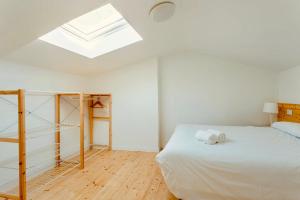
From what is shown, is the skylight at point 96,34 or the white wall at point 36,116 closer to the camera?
the white wall at point 36,116

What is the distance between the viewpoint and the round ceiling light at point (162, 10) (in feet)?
5.72

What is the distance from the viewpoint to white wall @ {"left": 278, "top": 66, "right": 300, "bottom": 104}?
9.13ft

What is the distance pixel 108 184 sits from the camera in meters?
2.32

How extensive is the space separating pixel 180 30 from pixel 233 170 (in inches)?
78.9

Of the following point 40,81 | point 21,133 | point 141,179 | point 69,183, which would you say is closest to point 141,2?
point 21,133

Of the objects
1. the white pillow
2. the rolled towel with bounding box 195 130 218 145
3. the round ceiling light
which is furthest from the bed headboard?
the round ceiling light

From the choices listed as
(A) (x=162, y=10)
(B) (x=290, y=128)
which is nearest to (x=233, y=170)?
(B) (x=290, y=128)

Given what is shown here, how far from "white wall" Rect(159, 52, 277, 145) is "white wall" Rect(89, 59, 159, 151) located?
0.25 metres

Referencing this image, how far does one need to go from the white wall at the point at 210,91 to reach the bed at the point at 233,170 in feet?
5.30

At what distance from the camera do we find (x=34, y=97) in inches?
99.7

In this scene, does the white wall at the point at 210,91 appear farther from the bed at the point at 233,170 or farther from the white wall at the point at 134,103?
the bed at the point at 233,170

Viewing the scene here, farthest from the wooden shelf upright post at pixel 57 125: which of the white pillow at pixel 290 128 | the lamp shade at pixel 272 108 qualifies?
the lamp shade at pixel 272 108

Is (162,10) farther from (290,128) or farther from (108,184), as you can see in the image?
(290,128)

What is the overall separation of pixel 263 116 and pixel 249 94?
20.5 inches
